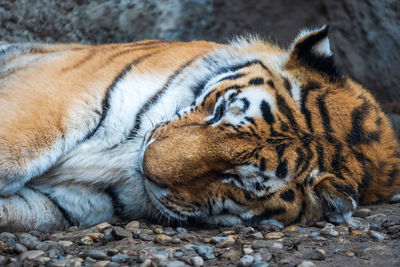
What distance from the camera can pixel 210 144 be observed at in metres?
2.09

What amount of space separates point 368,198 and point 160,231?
1197mm

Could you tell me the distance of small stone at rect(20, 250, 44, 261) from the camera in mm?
1747

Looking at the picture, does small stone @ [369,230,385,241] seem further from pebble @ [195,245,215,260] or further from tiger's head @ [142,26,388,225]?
pebble @ [195,245,215,260]

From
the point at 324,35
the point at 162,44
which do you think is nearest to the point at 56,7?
the point at 162,44

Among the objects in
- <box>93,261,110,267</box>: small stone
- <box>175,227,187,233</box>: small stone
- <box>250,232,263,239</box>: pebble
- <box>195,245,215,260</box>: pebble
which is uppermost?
<box>93,261,110,267</box>: small stone

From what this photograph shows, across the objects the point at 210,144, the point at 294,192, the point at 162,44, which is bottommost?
the point at 294,192

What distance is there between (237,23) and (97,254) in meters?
3.28

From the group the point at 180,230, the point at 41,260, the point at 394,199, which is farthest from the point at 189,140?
the point at 394,199

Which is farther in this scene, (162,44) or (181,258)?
(162,44)

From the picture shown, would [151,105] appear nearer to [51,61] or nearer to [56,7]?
[51,61]

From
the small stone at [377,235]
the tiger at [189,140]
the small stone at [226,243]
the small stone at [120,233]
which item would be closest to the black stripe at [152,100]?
the tiger at [189,140]

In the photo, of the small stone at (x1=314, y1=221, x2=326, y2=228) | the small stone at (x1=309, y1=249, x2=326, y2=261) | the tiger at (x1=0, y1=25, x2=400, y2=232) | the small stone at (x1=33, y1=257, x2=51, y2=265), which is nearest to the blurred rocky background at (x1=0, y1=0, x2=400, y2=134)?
the tiger at (x1=0, y1=25, x2=400, y2=232)

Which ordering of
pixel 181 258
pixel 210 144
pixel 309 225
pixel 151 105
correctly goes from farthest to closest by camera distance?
pixel 151 105
pixel 309 225
pixel 210 144
pixel 181 258

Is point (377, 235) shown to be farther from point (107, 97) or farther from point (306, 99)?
point (107, 97)
